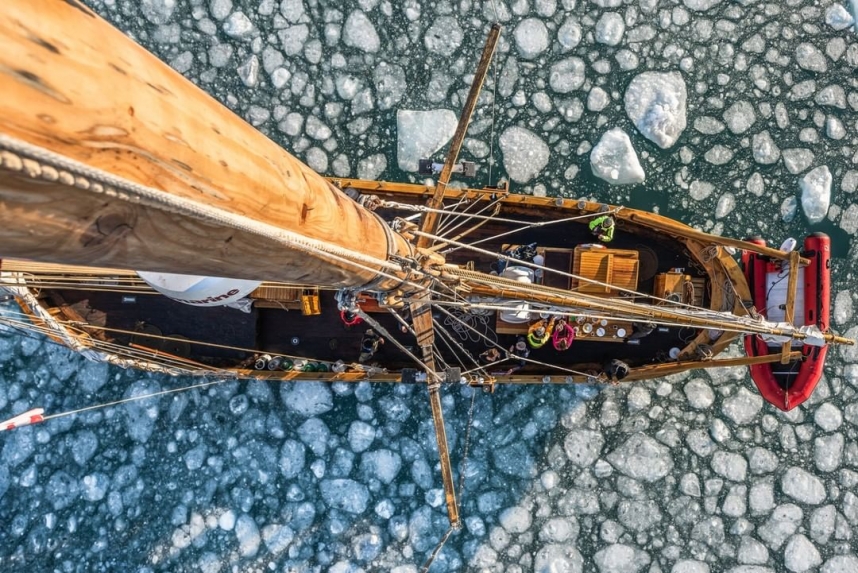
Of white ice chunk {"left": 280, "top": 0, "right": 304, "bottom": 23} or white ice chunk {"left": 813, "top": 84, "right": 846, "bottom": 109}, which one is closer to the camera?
white ice chunk {"left": 280, "top": 0, "right": 304, "bottom": 23}

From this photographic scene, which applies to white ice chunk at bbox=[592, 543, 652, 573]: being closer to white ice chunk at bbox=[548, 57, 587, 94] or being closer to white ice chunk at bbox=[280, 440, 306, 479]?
white ice chunk at bbox=[280, 440, 306, 479]

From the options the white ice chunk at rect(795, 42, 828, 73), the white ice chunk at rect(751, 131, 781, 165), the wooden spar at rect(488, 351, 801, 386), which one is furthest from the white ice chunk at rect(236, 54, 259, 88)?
the white ice chunk at rect(795, 42, 828, 73)

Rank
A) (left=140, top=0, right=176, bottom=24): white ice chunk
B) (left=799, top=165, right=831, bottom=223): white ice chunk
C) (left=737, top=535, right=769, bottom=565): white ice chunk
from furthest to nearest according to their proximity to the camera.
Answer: (left=799, top=165, right=831, bottom=223): white ice chunk < (left=140, top=0, right=176, bottom=24): white ice chunk < (left=737, top=535, right=769, bottom=565): white ice chunk

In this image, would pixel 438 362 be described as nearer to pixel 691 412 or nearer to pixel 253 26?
pixel 691 412

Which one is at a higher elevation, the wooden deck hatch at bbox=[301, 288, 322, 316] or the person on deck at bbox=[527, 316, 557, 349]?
the wooden deck hatch at bbox=[301, 288, 322, 316]

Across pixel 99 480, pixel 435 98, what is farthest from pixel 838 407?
pixel 99 480

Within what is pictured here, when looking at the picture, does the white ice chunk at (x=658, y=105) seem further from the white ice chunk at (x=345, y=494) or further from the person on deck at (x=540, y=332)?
the white ice chunk at (x=345, y=494)

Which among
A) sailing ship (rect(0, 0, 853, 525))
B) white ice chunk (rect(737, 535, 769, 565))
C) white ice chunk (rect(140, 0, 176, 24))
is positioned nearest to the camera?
sailing ship (rect(0, 0, 853, 525))

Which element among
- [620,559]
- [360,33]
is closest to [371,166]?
[360,33]
